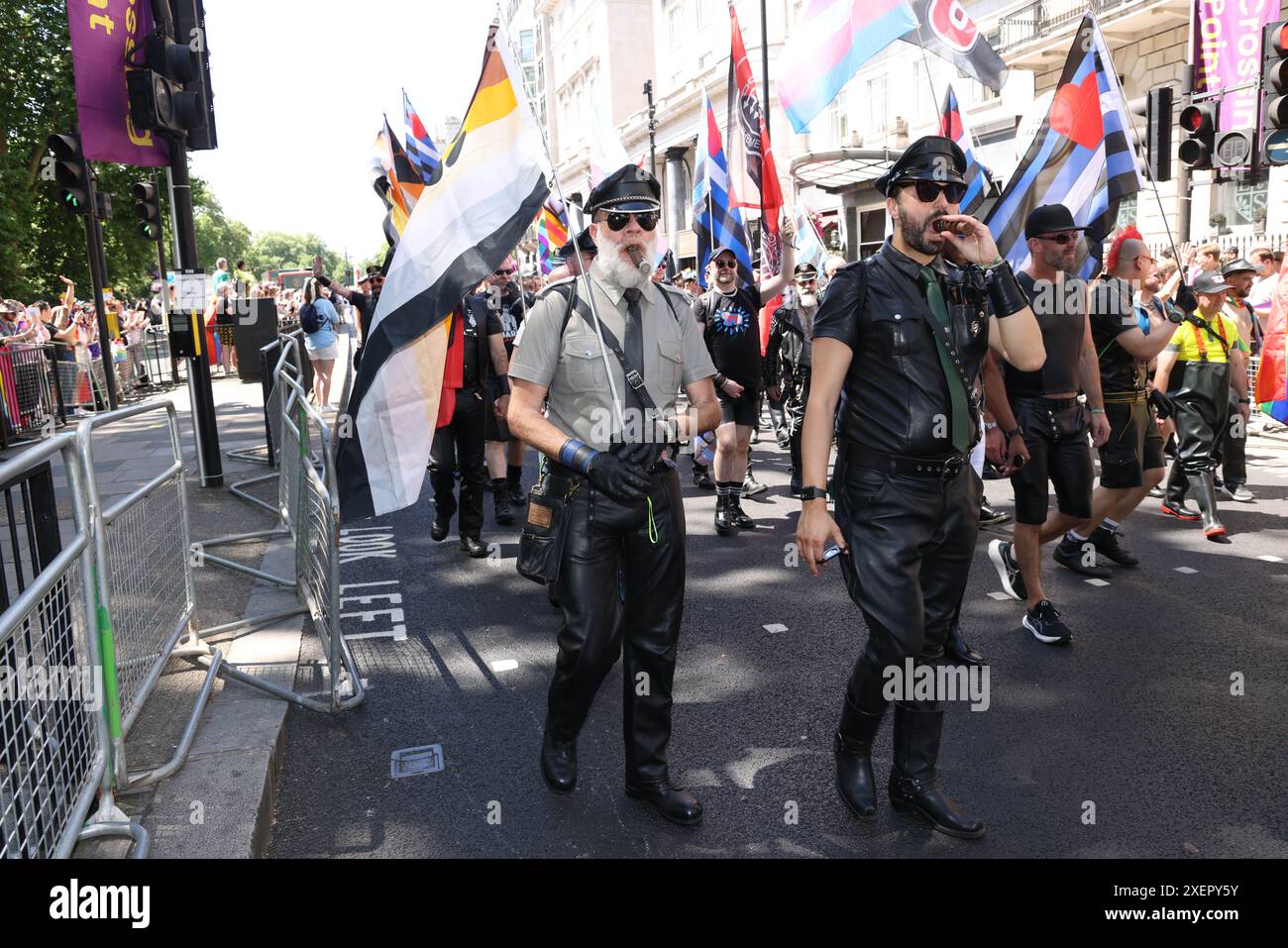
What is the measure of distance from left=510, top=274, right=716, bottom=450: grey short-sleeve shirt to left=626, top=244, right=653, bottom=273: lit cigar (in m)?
0.07

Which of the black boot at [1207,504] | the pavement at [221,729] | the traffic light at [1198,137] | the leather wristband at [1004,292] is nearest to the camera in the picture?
the pavement at [221,729]

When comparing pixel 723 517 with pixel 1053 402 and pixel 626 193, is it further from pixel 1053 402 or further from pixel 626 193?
pixel 626 193

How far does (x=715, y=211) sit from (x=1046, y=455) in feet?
14.6

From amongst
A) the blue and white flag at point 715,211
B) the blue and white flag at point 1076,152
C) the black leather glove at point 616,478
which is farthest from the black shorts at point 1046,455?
the blue and white flag at point 715,211

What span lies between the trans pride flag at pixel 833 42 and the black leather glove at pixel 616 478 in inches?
131

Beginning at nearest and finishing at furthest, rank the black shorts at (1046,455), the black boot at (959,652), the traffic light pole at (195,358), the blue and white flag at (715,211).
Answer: the black boot at (959,652) → the black shorts at (1046,455) → the blue and white flag at (715,211) → the traffic light pole at (195,358)

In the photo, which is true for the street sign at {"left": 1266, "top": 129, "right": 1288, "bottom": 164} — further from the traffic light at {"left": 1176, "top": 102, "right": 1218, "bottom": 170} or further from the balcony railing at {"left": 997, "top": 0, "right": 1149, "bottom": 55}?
the balcony railing at {"left": 997, "top": 0, "right": 1149, "bottom": 55}

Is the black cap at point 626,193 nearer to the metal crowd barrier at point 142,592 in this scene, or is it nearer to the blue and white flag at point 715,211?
A: the metal crowd barrier at point 142,592

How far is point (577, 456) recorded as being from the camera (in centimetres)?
320

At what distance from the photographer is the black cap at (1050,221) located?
5.07m

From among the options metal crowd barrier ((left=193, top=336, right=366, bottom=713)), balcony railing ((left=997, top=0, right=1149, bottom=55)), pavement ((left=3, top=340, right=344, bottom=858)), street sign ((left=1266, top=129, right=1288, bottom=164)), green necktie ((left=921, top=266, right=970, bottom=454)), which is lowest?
pavement ((left=3, top=340, right=344, bottom=858))

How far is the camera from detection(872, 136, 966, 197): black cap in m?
3.20

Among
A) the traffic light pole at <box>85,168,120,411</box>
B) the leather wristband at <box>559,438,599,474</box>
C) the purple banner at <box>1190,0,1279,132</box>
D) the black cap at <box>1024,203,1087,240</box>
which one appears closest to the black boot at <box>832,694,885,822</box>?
the leather wristband at <box>559,438,599,474</box>
